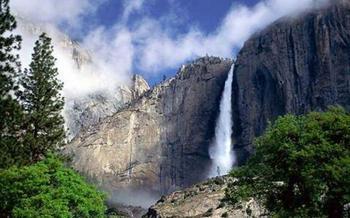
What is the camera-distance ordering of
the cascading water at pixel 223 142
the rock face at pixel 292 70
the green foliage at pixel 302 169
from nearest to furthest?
the green foliage at pixel 302 169 → the rock face at pixel 292 70 → the cascading water at pixel 223 142

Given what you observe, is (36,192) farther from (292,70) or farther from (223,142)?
(223,142)

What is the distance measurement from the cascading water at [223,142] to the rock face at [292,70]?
330 centimetres

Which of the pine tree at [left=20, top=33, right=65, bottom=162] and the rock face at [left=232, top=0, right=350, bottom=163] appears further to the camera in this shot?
the rock face at [left=232, top=0, right=350, bottom=163]

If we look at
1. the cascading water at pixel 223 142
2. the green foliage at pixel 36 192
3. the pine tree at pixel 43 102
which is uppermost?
the cascading water at pixel 223 142

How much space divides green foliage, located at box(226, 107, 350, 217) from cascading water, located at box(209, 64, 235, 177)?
13444 cm

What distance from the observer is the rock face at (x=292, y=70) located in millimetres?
157000

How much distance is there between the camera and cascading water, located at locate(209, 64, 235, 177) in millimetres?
→ 181500

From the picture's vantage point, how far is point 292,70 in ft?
555

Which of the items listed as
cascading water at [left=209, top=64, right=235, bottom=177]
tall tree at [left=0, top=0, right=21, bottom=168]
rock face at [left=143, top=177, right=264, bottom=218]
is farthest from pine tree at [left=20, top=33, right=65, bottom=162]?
cascading water at [left=209, top=64, right=235, bottom=177]

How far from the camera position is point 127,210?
190500mm

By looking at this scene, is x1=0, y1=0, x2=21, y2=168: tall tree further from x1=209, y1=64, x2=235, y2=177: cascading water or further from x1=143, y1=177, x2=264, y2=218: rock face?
x1=209, y1=64, x2=235, y2=177: cascading water

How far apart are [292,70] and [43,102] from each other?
122 meters

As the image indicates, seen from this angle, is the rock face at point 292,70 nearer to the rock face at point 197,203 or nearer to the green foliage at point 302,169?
the rock face at point 197,203

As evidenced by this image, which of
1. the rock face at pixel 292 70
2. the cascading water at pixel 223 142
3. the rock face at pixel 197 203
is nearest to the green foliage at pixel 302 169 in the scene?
the rock face at pixel 197 203
